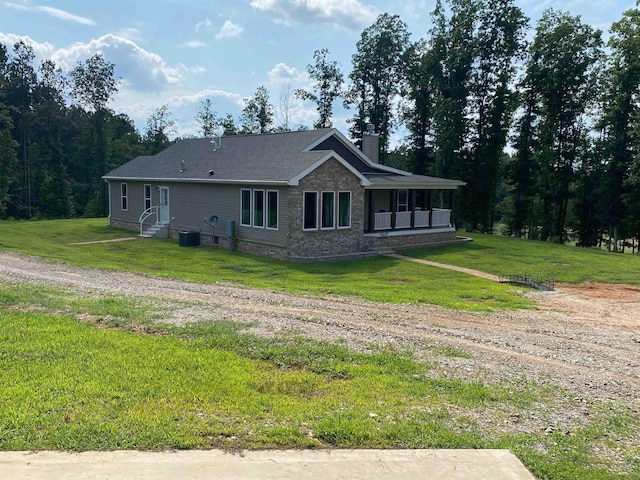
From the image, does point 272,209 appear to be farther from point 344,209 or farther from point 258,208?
point 344,209

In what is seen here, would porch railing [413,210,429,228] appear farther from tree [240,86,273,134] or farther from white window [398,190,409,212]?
tree [240,86,273,134]

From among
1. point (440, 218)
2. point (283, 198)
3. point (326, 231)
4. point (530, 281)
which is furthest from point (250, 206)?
point (530, 281)

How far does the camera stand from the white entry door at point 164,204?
25.8 metres

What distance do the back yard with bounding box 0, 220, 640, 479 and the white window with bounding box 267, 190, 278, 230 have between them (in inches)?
265

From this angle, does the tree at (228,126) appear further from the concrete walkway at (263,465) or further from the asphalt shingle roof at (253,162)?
the concrete walkway at (263,465)

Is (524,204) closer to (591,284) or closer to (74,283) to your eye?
(591,284)

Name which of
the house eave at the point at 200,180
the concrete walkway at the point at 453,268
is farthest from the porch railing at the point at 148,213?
the concrete walkway at the point at 453,268

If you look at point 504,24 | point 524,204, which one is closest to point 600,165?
point 524,204

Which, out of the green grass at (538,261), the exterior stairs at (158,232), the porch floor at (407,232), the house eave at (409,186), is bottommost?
the green grass at (538,261)

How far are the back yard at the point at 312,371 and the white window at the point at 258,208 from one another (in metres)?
7.42

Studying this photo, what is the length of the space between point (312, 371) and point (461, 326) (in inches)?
161

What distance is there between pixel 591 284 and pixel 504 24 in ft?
82.5

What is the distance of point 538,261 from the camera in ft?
70.4

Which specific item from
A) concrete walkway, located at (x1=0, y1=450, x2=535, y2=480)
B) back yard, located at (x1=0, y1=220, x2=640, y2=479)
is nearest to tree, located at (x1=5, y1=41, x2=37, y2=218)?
back yard, located at (x1=0, y1=220, x2=640, y2=479)
